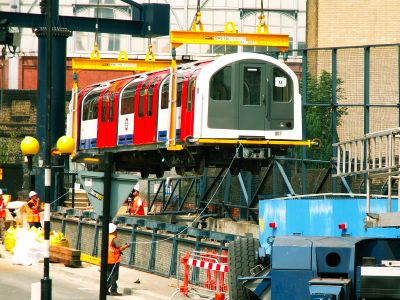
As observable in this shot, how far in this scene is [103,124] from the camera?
3362cm

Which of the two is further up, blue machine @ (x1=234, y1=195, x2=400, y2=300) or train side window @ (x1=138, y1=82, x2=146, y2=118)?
train side window @ (x1=138, y1=82, x2=146, y2=118)

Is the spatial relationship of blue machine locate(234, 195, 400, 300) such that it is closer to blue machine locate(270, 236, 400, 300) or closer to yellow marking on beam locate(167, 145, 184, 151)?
blue machine locate(270, 236, 400, 300)

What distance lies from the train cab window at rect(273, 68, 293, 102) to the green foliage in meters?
3.67

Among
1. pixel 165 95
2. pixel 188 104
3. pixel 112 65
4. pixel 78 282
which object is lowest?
pixel 78 282

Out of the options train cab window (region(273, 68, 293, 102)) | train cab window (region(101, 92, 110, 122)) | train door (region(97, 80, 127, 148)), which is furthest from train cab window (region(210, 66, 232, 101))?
train cab window (region(101, 92, 110, 122))

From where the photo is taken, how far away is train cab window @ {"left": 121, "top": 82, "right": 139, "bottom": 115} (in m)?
31.4

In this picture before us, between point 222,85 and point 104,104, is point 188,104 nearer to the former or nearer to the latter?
point 222,85

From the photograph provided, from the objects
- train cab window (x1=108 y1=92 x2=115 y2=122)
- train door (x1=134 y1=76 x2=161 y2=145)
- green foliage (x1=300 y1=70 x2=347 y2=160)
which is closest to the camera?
train door (x1=134 y1=76 x2=161 y2=145)

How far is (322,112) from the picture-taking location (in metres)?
32.1

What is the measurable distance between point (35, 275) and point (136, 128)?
16.1ft

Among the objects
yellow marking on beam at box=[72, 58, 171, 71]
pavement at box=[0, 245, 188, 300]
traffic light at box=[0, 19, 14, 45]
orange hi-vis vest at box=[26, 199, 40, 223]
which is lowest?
pavement at box=[0, 245, 188, 300]

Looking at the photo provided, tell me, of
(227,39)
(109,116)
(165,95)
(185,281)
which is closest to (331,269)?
(185,281)

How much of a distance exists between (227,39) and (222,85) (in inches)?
47.2

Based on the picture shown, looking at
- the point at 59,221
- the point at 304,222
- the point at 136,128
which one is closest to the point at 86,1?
the point at 59,221
